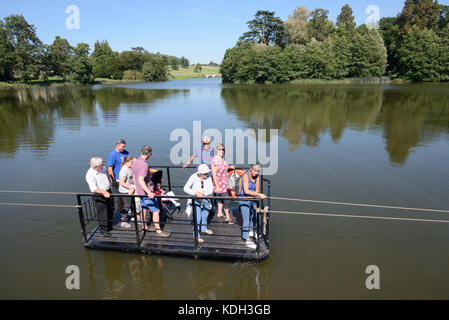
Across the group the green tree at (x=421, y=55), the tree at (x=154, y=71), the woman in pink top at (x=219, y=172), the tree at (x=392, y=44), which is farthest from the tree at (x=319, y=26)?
the woman in pink top at (x=219, y=172)

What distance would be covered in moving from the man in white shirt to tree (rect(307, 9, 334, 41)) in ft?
309

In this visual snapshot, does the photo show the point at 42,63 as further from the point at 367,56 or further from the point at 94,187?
the point at 94,187

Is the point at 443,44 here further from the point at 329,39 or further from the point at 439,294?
the point at 439,294

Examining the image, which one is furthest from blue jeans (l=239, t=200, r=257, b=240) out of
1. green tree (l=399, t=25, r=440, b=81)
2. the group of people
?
green tree (l=399, t=25, r=440, b=81)

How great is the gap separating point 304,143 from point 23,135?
57.3 feet

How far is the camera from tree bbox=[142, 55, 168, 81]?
101625 mm

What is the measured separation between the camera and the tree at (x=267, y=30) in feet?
303

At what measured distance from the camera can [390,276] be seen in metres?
5.55

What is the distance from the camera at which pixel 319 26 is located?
9381 cm

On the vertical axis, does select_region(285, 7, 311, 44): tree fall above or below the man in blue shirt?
above

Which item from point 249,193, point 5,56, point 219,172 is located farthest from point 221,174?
point 5,56

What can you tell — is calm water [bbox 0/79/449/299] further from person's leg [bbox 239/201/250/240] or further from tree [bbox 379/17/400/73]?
tree [bbox 379/17/400/73]

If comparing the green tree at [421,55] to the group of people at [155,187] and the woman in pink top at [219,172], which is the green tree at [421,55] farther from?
the group of people at [155,187]
